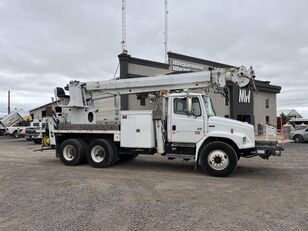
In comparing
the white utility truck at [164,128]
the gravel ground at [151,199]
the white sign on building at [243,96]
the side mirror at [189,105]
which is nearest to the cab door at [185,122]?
the white utility truck at [164,128]

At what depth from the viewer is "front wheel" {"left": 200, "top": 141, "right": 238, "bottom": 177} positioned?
33.6 feet

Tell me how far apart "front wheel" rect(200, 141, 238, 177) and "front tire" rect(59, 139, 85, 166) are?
4.81 m

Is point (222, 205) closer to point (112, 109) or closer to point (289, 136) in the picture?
point (112, 109)

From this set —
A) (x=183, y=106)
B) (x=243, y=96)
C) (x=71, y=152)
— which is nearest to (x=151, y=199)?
(x=183, y=106)

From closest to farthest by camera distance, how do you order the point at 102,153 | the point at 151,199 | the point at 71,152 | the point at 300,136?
the point at 151,199 → the point at 102,153 → the point at 71,152 → the point at 300,136

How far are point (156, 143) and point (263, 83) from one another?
2853cm

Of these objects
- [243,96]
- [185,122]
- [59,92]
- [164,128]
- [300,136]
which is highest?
[243,96]

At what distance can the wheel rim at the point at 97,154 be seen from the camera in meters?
12.6

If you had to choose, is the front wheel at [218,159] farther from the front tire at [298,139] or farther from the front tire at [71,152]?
the front tire at [298,139]

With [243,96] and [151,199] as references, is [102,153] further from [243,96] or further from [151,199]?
[243,96]

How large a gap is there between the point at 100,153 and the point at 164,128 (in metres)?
2.80

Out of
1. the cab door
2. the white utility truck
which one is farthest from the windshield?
the cab door

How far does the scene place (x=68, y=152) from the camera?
43.5ft

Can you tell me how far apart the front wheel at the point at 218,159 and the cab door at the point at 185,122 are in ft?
1.88
